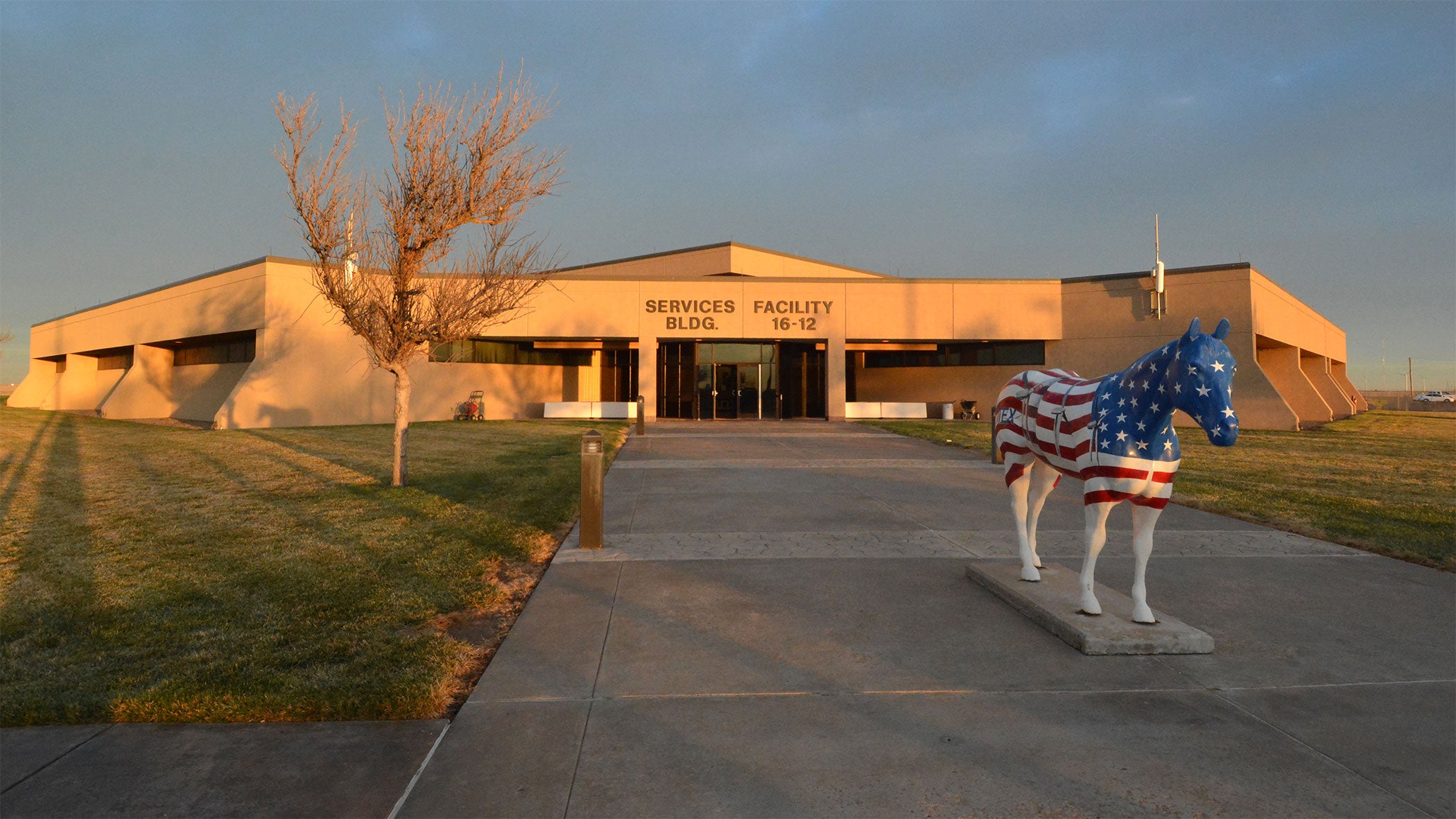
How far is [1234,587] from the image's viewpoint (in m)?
5.72

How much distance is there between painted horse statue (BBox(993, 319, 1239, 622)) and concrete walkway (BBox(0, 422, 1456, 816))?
2.76 ft

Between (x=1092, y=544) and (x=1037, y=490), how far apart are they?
0.96 m

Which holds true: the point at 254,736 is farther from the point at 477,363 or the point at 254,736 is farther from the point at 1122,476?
the point at 477,363

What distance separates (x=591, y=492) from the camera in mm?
6863

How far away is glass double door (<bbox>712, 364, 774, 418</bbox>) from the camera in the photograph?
2997 cm

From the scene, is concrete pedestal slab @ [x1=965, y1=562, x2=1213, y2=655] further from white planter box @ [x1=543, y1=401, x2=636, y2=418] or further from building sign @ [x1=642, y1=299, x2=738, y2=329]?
building sign @ [x1=642, y1=299, x2=738, y2=329]

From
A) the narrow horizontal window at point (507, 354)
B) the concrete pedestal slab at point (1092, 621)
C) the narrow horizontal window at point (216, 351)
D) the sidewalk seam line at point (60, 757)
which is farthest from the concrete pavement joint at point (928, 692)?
the narrow horizontal window at point (216, 351)

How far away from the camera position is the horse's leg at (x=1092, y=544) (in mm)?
4520

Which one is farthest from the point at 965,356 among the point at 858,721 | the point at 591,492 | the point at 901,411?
the point at 858,721

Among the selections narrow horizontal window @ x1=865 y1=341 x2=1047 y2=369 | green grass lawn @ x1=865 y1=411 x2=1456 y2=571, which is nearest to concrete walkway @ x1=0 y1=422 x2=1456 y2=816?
green grass lawn @ x1=865 y1=411 x2=1456 y2=571

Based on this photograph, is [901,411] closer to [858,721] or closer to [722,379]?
[722,379]

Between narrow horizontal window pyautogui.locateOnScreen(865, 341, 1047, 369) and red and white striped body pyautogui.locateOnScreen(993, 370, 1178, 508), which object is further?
narrow horizontal window pyautogui.locateOnScreen(865, 341, 1047, 369)

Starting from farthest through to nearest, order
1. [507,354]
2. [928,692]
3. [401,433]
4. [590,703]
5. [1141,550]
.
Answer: [507,354], [401,433], [1141,550], [928,692], [590,703]

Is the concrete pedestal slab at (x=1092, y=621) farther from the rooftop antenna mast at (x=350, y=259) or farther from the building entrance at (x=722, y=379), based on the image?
the building entrance at (x=722, y=379)
